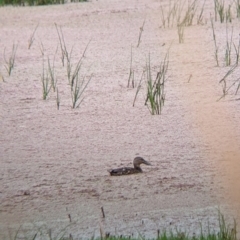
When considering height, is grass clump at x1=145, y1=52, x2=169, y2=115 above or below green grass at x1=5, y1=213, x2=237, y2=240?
below

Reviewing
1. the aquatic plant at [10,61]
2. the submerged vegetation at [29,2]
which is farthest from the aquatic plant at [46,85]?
the submerged vegetation at [29,2]

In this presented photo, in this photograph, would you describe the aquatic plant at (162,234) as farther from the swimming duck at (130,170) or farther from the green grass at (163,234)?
the swimming duck at (130,170)

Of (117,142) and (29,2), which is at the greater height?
(117,142)

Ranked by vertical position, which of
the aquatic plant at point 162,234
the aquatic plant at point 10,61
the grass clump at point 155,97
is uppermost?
the aquatic plant at point 162,234

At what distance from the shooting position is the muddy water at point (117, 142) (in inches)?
194

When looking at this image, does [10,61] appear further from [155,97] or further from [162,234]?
[162,234]

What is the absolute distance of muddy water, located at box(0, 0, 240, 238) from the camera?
16.2 feet

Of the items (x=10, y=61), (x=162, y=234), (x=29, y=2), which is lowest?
(x=29, y=2)

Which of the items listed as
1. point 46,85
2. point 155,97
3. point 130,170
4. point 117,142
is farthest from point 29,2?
point 130,170

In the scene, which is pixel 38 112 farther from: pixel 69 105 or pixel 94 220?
pixel 94 220

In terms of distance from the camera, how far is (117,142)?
645 cm

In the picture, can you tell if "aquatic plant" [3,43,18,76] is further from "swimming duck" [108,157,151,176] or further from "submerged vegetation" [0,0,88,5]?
"submerged vegetation" [0,0,88,5]

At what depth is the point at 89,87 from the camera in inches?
319

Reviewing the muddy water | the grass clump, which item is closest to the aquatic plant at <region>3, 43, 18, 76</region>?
the muddy water
